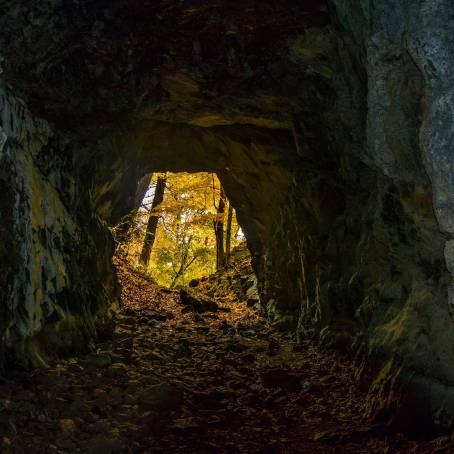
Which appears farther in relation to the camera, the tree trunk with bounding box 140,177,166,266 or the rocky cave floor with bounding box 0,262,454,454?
the tree trunk with bounding box 140,177,166,266

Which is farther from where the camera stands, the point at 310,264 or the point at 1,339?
the point at 310,264

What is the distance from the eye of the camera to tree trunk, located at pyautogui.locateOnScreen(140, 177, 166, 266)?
14800 mm

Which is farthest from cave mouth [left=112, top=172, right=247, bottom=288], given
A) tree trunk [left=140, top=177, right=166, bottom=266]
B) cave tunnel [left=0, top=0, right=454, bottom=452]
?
cave tunnel [left=0, top=0, right=454, bottom=452]

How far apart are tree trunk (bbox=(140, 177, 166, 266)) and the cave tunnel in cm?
651

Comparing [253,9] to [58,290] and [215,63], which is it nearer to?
[215,63]

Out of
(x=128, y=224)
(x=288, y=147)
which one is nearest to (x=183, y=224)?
(x=128, y=224)

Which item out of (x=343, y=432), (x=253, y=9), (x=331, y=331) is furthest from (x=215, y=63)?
(x=343, y=432)

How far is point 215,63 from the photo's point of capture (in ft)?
19.4

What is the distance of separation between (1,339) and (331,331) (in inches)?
176

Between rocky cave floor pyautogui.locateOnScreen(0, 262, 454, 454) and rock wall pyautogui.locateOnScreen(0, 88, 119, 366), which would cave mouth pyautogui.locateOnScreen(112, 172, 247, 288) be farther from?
rocky cave floor pyautogui.locateOnScreen(0, 262, 454, 454)

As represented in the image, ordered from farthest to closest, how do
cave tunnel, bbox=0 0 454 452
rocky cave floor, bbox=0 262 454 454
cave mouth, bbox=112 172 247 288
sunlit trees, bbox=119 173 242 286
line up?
sunlit trees, bbox=119 173 242 286 < cave mouth, bbox=112 172 247 288 < cave tunnel, bbox=0 0 454 452 < rocky cave floor, bbox=0 262 454 454

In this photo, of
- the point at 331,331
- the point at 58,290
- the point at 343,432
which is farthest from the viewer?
the point at 331,331

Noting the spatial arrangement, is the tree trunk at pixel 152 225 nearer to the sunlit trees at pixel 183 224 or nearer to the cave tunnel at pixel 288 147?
the sunlit trees at pixel 183 224

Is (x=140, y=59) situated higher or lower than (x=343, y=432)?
higher
